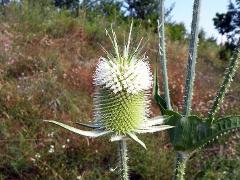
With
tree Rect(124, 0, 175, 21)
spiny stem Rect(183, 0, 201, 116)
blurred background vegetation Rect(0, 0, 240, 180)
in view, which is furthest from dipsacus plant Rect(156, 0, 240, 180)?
tree Rect(124, 0, 175, 21)

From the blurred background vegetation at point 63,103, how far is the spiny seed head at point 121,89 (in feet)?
0.38

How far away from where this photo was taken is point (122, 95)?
1771 mm

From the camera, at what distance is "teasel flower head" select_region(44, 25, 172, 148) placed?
5.65 ft

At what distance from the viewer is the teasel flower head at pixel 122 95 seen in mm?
1723

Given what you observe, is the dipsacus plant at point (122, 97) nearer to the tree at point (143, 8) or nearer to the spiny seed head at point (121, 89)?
the spiny seed head at point (121, 89)

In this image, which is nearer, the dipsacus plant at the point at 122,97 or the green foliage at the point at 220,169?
the dipsacus plant at the point at 122,97

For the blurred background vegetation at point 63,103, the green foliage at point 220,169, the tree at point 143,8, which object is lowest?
the green foliage at point 220,169

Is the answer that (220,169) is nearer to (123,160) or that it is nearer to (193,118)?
(193,118)

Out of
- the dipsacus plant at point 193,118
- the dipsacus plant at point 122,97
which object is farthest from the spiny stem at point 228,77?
the dipsacus plant at point 122,97

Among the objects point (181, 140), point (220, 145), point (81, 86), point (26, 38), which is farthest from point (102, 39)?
point (181, 140)

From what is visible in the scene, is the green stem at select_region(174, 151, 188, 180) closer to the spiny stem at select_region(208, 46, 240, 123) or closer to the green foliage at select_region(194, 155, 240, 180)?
the spiny stem at select_region(208, 46, 240, 123)

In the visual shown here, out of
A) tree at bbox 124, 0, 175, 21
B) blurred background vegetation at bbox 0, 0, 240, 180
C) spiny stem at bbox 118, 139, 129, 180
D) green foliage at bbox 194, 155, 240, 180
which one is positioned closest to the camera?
spiny stem at bbox 118, 139, 129, 180

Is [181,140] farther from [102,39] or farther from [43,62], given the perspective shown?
[102,39]

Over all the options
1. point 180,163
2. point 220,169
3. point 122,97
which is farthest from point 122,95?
point 220,169
